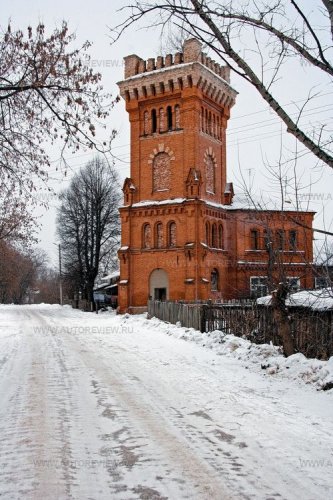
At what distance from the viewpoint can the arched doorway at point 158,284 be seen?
1344 inches

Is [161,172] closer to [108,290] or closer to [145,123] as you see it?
[145,123]

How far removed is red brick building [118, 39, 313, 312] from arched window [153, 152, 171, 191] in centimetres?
7

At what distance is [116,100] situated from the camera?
9.59 metres

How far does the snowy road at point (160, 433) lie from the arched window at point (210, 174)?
26135 mm

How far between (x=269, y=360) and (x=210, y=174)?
27.4 m

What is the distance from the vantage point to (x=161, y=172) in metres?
35.3

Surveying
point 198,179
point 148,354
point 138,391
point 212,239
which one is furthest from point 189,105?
point 138,391

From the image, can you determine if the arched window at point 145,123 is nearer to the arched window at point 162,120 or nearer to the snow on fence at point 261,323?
the arched window at point 162,120

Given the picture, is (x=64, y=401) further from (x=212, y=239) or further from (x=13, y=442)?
(x=212, y=239)

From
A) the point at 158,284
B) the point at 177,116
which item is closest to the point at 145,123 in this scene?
the point at 177,116

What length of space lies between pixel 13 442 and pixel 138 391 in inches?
123

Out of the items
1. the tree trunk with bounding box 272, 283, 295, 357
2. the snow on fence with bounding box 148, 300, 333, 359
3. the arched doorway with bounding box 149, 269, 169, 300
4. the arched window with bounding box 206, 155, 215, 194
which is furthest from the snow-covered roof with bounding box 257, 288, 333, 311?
the arched window with bounding box 206, 155, 215, 194

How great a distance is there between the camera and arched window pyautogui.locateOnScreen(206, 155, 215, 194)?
119ft

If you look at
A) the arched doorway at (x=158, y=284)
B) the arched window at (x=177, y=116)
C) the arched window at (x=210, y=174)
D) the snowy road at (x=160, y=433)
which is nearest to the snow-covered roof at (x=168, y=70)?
the arched window at (x=177, y=116)
